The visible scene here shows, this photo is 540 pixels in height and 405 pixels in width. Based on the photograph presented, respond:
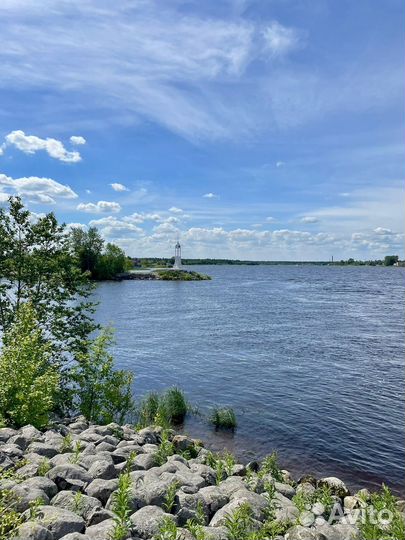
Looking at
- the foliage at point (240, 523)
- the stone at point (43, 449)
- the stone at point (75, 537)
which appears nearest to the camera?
the stone at point (75, 537)

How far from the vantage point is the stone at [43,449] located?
9.18 meters

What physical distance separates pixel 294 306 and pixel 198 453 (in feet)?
161

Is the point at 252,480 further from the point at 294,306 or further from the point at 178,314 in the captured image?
the point at 294,306

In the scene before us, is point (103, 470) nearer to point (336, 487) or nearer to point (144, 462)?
point (144, 462)

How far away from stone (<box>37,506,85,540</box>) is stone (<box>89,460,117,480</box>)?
1631 millimetres

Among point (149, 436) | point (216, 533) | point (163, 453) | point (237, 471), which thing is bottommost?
point (237, 471)

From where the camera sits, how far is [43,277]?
19422 mm

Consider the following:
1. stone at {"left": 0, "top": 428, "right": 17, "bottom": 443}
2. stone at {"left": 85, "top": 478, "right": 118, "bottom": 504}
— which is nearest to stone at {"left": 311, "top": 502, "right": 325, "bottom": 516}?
stone at {"left": 85, "top": 478, "right": 118, "bottom": 504}

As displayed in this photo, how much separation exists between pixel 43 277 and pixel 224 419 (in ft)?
34.3

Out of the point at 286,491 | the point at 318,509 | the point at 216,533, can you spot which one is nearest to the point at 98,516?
the point at 216,533

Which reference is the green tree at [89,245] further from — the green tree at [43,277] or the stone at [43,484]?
the stone at [43,484]

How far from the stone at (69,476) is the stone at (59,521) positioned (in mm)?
972

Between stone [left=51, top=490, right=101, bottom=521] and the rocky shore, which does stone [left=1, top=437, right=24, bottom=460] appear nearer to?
the rocky shore

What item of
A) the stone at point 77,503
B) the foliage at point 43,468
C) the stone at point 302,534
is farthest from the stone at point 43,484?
the stone at point 302,534
